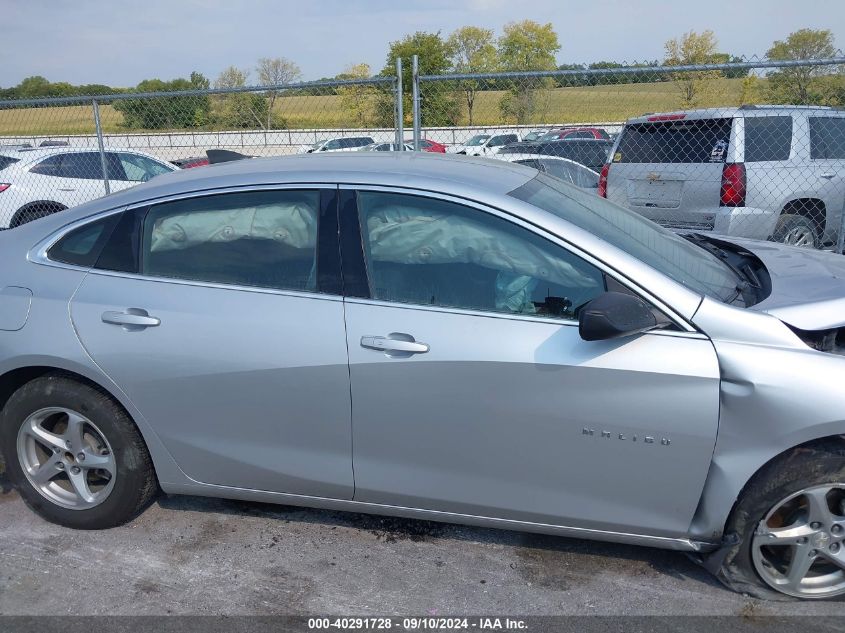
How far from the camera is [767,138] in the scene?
743 cm

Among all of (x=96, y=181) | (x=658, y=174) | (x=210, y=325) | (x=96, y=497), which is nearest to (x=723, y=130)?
(x=658, y=174)

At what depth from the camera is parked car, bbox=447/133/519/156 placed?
1630cm

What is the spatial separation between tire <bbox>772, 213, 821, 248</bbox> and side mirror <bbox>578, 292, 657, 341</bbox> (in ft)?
18.3

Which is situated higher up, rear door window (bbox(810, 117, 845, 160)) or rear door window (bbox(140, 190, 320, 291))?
rear door window (bbox(810, 117, 845, 160))

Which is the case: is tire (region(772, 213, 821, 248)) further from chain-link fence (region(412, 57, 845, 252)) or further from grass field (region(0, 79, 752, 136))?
grass field (region(0, 79, 752, 136))

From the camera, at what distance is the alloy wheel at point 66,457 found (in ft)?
10.7

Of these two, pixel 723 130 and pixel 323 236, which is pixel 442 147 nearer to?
pixel 723 130

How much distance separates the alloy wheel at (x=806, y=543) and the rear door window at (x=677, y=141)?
17.2 ft

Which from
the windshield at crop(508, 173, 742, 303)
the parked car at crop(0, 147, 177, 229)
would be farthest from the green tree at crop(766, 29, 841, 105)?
the parked car at crop(0, 147, 177, 229)

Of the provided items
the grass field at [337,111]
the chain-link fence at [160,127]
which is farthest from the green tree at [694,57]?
the chain-link fence at [160,127]

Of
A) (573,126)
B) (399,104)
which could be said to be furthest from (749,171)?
(399,104)

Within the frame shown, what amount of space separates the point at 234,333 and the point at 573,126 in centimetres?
679

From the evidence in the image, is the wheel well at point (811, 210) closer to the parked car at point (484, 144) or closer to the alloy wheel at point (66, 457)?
the alloy wheel at point (66, 457)

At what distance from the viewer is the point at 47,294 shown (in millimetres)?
3191
